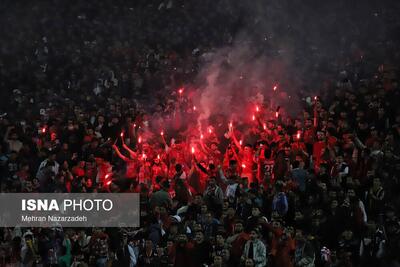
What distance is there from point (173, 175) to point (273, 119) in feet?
8.39

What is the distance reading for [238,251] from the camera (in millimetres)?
10203

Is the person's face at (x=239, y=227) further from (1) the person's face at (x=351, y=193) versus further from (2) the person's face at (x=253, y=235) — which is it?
(1) the person's face at (x=351, y=193)

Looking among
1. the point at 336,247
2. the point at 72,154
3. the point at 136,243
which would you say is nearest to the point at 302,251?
the point at 336,247

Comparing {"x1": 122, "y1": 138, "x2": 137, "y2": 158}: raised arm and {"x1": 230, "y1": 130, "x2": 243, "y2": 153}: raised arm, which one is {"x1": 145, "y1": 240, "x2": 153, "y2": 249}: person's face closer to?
{"x1": 122, "y1": 138, "x2": 137, "y2": 158}: raised arm

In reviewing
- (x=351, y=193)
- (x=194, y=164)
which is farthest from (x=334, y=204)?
(x=194, y=164)

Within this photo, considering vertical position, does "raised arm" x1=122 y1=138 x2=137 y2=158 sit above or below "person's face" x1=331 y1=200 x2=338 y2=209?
above

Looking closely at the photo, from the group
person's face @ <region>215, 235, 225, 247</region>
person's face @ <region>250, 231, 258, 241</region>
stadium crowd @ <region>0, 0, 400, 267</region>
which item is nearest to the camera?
person's face @ <region>250, 231, 258, 241</region>

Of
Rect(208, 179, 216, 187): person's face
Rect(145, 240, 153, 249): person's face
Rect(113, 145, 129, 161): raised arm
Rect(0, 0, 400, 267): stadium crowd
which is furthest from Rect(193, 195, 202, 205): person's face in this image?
Rect(113, 145, 129, 161): raised arm

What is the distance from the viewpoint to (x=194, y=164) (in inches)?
512

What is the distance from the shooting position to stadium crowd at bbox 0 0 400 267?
412 inches

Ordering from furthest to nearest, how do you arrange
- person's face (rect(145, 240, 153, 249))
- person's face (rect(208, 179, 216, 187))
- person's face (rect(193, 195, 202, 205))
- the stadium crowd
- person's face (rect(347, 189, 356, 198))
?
person's face (rect(208, 179, 216, 187)) < person's face (rect(193, 195, 202, 205)) < person's face (rect(347, 189, 356, 198)) < person's face (rect(145, 240, 153, 249)) < the stadium crowd

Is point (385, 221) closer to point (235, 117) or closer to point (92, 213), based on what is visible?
point (92, 213)

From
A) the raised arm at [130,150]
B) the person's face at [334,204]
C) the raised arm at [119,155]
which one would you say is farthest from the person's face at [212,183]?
the raised arm at [119,155]

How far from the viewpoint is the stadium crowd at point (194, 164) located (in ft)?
34.3
